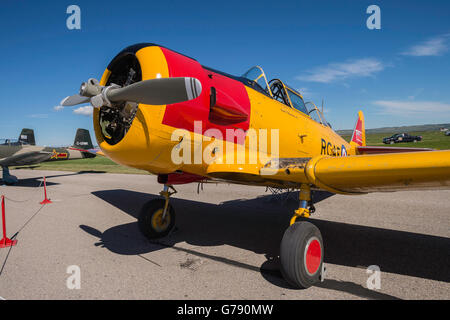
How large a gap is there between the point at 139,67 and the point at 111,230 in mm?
3417

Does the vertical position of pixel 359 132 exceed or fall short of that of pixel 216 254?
it exceeds it

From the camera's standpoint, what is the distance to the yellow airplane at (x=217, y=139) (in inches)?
101

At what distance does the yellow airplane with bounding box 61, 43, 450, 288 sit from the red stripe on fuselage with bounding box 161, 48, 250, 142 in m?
0.01

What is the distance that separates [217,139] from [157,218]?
2124 millimetres

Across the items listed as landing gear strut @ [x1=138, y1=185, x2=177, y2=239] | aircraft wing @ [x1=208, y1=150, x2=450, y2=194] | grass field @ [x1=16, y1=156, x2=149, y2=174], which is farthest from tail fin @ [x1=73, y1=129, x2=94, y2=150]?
aircraft wing @ [x1=208, y1=150, x2=450, y2=194]

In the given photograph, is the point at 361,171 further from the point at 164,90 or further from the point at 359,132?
the point at 359,132

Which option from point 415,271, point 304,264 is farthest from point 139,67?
point 415,271

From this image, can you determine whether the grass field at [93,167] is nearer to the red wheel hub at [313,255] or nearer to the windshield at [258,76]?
the windshield at [258,76]

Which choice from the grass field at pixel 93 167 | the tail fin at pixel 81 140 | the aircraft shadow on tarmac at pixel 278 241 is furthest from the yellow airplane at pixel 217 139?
the tail fin at pixel 81 140

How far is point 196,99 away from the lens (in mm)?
2924

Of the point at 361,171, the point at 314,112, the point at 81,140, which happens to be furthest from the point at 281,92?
the point at 81,140

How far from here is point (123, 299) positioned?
8.70ft

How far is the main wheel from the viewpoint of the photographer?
284 centimetres

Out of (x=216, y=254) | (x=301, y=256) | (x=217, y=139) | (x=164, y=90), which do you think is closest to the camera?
(x=164, y=90)
